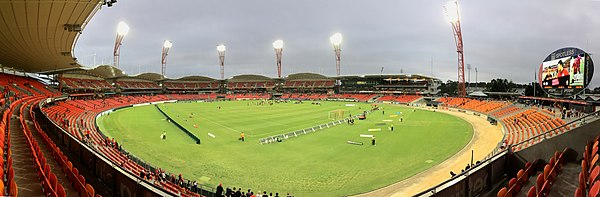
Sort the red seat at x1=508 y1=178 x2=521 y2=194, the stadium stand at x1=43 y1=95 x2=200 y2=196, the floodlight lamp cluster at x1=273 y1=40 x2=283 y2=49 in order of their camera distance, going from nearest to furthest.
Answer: the red seat at x1=508 y1=178 x2=521 y2=194
the stadium stand at x1=43 y1=95 x2=200 y2=196
the floodlight lamp cluster at x1=273 y1=40 x2=283 y2=49

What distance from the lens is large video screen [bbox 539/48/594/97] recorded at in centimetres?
2612

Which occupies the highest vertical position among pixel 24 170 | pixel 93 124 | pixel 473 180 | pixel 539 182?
pixel 24 170

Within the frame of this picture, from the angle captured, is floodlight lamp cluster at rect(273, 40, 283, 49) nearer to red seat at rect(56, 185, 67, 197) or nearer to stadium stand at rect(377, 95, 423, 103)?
stadium stand at rect(377, 95, 423, 103)

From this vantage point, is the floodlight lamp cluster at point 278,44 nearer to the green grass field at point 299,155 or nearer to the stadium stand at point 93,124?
the stadium stand at point 93,124

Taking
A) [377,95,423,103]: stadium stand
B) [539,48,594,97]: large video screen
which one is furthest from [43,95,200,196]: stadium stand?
[377,95,423,103]: stadium stand

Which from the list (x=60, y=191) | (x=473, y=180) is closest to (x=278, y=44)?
(x=473, y=180)

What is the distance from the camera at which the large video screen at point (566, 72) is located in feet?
85.7

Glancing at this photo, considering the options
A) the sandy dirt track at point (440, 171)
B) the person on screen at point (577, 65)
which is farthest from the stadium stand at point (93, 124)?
the person on screen at point (577, 65)

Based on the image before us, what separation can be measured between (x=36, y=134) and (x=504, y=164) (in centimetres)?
→ 2074

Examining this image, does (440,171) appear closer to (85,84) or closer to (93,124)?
(93,124)

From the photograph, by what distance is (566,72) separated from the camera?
28.2m

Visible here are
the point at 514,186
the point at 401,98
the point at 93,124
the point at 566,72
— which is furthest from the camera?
the point at 401,98

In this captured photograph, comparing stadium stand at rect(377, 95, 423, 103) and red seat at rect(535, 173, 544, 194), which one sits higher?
stadium stand at rect(377, 95, 423, 103)

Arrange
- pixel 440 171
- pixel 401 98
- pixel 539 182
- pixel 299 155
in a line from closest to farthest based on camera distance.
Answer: pixel 539 182, pixel 440 171, pixel 299 155, pixel 401 98
